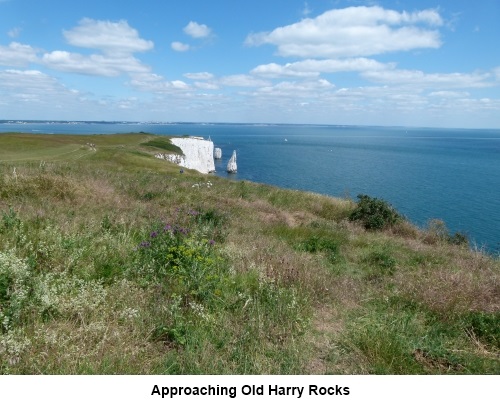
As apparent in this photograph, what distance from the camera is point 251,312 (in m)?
4.58

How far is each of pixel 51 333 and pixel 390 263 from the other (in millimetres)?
7678

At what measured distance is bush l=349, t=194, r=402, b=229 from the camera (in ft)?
55.0

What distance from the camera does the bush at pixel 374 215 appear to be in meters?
16.8

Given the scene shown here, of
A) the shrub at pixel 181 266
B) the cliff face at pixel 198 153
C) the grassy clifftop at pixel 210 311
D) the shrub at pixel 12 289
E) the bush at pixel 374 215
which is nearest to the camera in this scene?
the grassy clifftop at pixel 210 311

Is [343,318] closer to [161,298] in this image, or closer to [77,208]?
[161,298]

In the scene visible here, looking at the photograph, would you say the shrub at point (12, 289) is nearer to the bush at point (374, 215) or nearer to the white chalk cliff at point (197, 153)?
the bush at point (374, 215)

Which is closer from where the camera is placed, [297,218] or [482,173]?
[297,218]

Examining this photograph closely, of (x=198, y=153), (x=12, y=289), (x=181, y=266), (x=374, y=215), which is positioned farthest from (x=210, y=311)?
(x=198, y=153)

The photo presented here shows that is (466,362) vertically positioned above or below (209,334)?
below

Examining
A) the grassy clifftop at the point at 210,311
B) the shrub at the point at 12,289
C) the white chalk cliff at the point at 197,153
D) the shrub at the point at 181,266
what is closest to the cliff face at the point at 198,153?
the white chalk cliff at the point at 197,153

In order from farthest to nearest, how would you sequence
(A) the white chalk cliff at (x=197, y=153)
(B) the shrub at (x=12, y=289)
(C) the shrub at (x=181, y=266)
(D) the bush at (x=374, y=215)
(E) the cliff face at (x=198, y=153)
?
1. (E) the cliff face at (x=198, y=153)
2. (A) the white chalk cliff at (x=197, y=153)
3. (D) the bush at (x=374, y=215)
4. (C) the shrub at (x=181, y=266)
5. (B) the shrub at (x=12, y=289)

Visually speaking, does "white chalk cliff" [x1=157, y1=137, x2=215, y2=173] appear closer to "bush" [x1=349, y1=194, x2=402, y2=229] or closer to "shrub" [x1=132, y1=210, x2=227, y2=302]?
"bush" [x1=349, y1=194, x2=402, y2=229]

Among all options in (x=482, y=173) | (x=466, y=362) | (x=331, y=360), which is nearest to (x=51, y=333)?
(x=331, y=360)

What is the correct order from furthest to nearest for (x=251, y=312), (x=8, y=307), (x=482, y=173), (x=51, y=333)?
(x=482, y=173)
(x=251, y=312)
(x=8, y=307)
(x=51, y=333)
